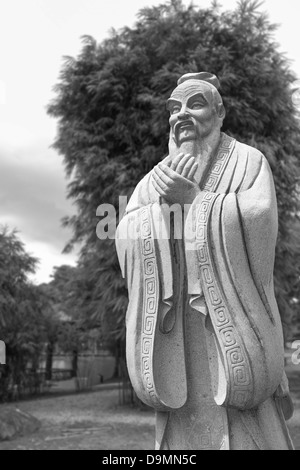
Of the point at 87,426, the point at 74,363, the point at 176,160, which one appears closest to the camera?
the point at 176,160

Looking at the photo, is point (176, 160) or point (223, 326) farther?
point (176, 160)

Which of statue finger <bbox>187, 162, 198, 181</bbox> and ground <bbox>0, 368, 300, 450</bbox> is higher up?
statue finger <bbox>187, 162, 198, 181</bbox>

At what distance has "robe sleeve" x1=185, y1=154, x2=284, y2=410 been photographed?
2.82 m

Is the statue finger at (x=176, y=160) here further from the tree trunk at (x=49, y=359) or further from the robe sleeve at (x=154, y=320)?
the tree trunk at (x=49, y=359)

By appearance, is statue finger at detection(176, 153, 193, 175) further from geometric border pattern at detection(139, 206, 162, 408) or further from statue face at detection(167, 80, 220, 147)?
geometric border pattern at detection(139, 206, 162, 408)

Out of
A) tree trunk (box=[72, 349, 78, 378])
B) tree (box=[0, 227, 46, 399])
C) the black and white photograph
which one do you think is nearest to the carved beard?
the black and white photograph

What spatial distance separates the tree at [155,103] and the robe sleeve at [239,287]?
320 inches

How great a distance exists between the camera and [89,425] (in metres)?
11.1

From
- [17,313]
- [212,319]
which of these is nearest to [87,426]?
[17,313]

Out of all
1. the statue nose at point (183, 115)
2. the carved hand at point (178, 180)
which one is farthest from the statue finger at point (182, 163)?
the statue nose at point (183, 115)

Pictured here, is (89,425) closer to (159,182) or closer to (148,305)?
(148,305)

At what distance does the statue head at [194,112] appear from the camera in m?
3.46

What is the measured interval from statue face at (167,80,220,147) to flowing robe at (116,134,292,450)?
0.43 metres

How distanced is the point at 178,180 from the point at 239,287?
0.82 meters
